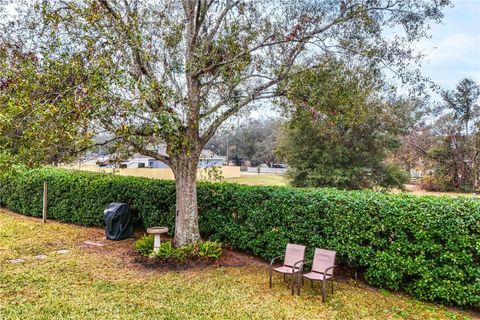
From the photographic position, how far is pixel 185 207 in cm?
677

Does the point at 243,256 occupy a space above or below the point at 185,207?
below

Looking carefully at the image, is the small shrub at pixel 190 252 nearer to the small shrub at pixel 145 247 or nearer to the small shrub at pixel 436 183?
the small shrub at pixel 145 247

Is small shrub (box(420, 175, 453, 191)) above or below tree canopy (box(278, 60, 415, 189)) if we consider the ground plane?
below

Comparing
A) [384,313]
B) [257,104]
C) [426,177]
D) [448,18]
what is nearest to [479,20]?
[448,18]

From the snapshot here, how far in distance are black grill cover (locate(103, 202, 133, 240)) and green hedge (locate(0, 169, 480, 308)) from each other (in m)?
0.42

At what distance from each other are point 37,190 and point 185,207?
7.30 meters

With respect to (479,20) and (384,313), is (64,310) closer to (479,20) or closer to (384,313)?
(384,313)

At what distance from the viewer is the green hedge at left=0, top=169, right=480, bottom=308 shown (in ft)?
15.2

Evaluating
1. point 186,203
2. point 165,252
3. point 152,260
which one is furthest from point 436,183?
point 152,260

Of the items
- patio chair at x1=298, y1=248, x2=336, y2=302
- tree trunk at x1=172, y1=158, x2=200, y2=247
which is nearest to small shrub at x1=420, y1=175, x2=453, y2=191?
patio chair at x1=298, y1=248, x2=336, y2=302

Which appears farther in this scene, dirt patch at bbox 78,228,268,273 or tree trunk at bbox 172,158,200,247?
tree trunk at bbox 172,158,200,247

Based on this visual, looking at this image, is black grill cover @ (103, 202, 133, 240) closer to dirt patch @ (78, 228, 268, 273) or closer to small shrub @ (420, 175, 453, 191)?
dirt patch @ (78, 228, 268, 273)

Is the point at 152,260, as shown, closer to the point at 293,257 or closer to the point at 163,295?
the point at 163,295

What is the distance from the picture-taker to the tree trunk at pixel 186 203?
672cm
